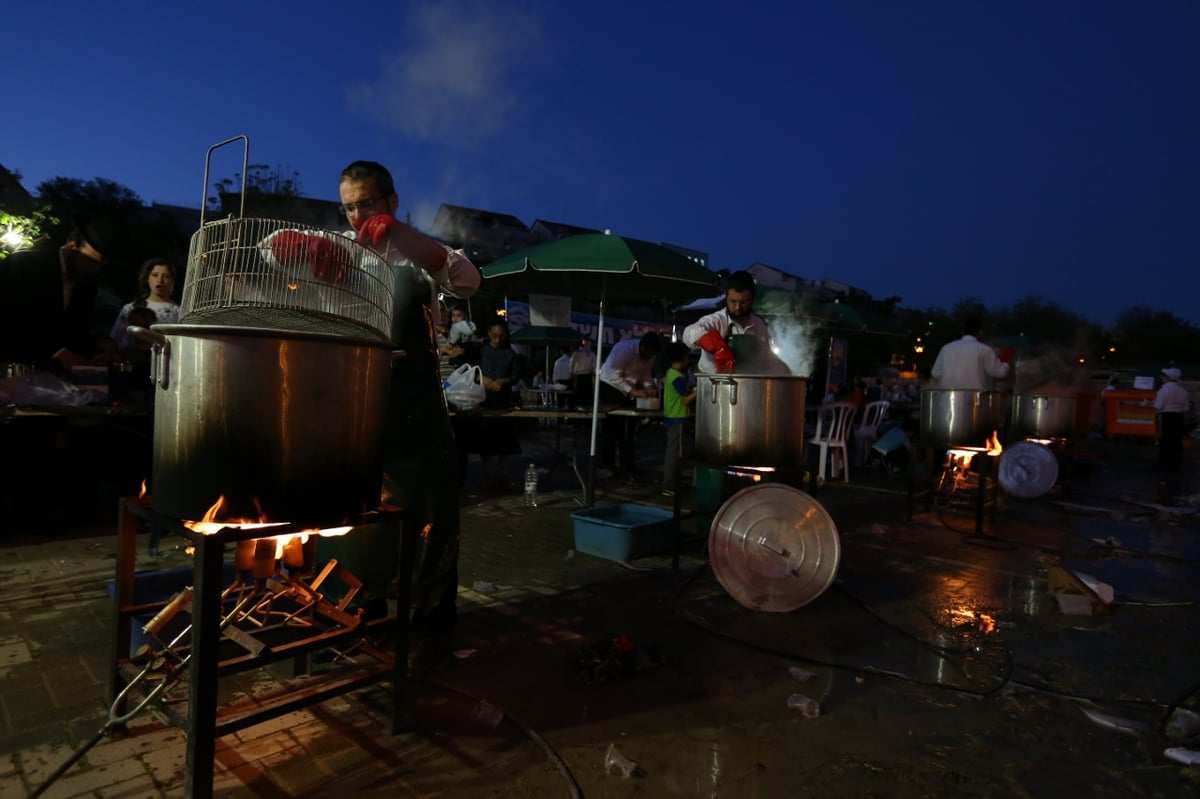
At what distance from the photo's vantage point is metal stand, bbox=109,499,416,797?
2.08m

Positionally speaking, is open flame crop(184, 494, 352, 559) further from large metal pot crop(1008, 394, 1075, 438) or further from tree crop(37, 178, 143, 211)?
tree crop(37, 178, 143, 211)

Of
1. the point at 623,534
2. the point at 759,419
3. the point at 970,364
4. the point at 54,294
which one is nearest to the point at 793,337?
the point at 970,364

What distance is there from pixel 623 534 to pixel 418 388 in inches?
107

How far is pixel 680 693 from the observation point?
127 inches

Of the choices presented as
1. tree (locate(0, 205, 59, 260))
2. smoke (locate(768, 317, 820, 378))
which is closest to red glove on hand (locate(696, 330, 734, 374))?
tree (locate(0, 205, 59, 260))

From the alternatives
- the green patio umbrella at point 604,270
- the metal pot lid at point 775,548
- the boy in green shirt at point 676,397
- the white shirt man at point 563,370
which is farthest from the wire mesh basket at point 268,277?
the white shirt man at point 563,370

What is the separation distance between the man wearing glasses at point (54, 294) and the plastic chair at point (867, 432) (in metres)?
10.8

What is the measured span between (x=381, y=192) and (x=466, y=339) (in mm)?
5348

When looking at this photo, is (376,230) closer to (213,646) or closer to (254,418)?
(254,418)

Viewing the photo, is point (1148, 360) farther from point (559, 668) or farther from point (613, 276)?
point (559, 668)

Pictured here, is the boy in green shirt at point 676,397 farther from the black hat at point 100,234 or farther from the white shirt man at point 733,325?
the black hat at point 100,234

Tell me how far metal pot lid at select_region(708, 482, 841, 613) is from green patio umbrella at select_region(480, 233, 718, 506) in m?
2.67

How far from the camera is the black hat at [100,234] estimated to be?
4.98 metres

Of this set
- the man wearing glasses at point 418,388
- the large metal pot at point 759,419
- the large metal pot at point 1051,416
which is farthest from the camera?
the large metal pot at point 1051,416
